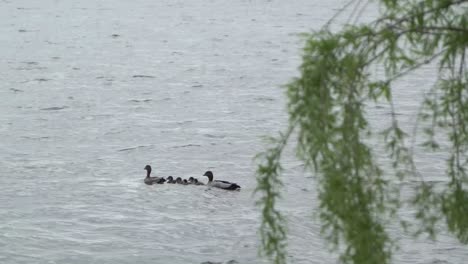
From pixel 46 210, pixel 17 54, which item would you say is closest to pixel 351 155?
pixel 46 210

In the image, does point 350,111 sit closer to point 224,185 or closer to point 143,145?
point 224,185

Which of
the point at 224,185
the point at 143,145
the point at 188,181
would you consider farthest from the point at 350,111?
the point at 143,145

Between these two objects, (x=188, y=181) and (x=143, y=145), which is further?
(x=143, y=145)

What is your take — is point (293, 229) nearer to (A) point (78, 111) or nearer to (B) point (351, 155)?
(B) point (351, 155)

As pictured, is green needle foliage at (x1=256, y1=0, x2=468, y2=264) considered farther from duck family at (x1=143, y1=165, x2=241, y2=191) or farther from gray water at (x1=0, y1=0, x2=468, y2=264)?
duck family at (x1=143, y1=165, x2=241, y2=191)

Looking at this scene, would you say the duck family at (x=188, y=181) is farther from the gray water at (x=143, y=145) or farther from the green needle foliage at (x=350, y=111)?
the green needle foliage at (x=350, y=111)

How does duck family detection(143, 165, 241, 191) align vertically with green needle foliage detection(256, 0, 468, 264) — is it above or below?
above

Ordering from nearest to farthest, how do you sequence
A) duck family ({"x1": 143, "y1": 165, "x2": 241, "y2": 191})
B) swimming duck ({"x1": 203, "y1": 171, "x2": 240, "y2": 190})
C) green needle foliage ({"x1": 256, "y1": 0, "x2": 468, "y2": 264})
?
green needle foliage ({"x1": 256, "y1": 0, "x2": 468, "y2": 264}) → swimming duck ({"x1": 203, "y1": 171, "x2": 240, "y2": 190}) → duck family ({"x1": 143, "y1": 165, "x2": 241, "y2": 191})

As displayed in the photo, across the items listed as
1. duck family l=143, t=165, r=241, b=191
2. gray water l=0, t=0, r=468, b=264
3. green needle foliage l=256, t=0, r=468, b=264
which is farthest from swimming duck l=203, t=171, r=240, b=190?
green needle foliage l=256, t=0, r=468, b=264

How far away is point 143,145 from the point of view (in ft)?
87.4

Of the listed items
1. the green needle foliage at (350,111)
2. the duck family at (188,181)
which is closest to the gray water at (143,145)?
the duck family at (188,181)

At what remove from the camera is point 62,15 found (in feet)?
216

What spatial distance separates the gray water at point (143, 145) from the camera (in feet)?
59.4

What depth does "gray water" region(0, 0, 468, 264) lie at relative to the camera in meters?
18.1
